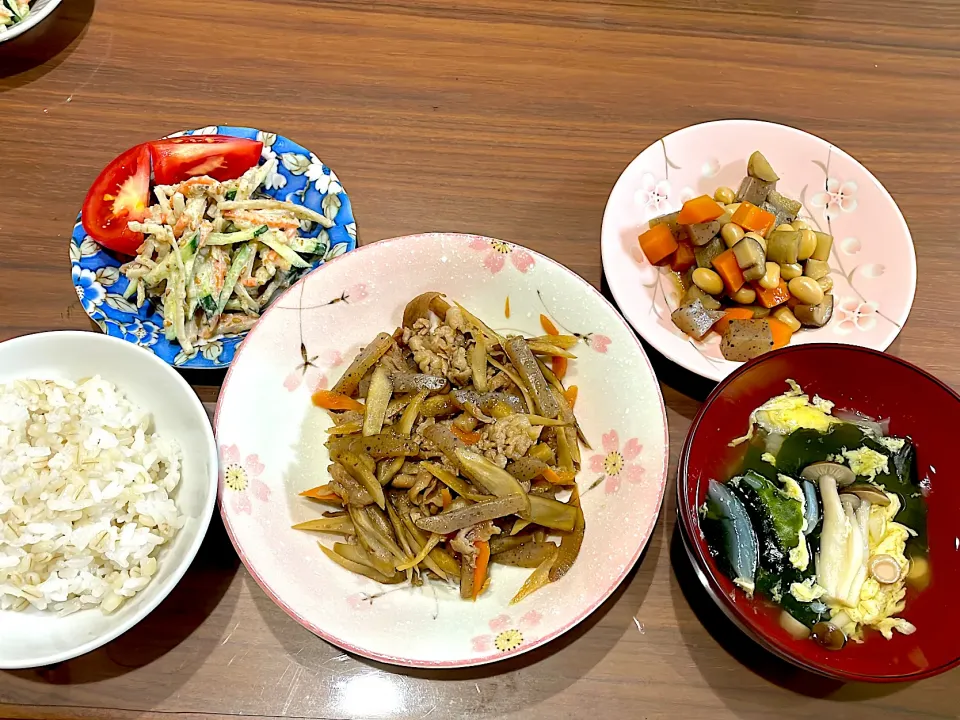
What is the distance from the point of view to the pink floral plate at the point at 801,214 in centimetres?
181

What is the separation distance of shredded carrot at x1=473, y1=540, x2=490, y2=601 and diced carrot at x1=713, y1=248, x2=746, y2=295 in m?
0.89

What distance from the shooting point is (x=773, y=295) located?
6.02ft

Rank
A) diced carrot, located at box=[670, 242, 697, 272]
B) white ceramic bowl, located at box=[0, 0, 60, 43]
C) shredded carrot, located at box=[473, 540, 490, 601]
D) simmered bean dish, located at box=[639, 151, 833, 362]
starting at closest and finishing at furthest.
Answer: shredded carrot, located at box=[473, 540, 490, 601] → simmered bean dish, located at box=[639, 151, 833, 362] → diced carrot, located at box=[670, 242, 697, 272] → white ceramic bowl, located at box=[0, 0, 60, 43]

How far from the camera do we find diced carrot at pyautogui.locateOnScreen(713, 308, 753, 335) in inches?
71.9

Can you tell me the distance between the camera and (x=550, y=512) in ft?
5.02

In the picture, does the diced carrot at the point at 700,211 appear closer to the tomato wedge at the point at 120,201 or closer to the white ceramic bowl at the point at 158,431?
the white ceramic bowl at the point at 158,431

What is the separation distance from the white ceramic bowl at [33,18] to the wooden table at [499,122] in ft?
0.31

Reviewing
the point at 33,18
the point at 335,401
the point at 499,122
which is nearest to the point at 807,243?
the point at 499,122

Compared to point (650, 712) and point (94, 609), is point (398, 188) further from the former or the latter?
point (650, 712)

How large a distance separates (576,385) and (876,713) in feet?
3.08

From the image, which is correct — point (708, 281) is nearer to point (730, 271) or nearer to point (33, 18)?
point (730, 271)

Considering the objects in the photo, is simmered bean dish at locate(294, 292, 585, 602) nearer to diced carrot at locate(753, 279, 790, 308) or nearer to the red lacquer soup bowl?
the red lacquer soup bowl

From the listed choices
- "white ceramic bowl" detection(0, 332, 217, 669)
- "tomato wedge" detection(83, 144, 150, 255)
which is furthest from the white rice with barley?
"tomato wedge" detection(83, 144, 150, 255)

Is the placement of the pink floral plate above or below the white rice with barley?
above
